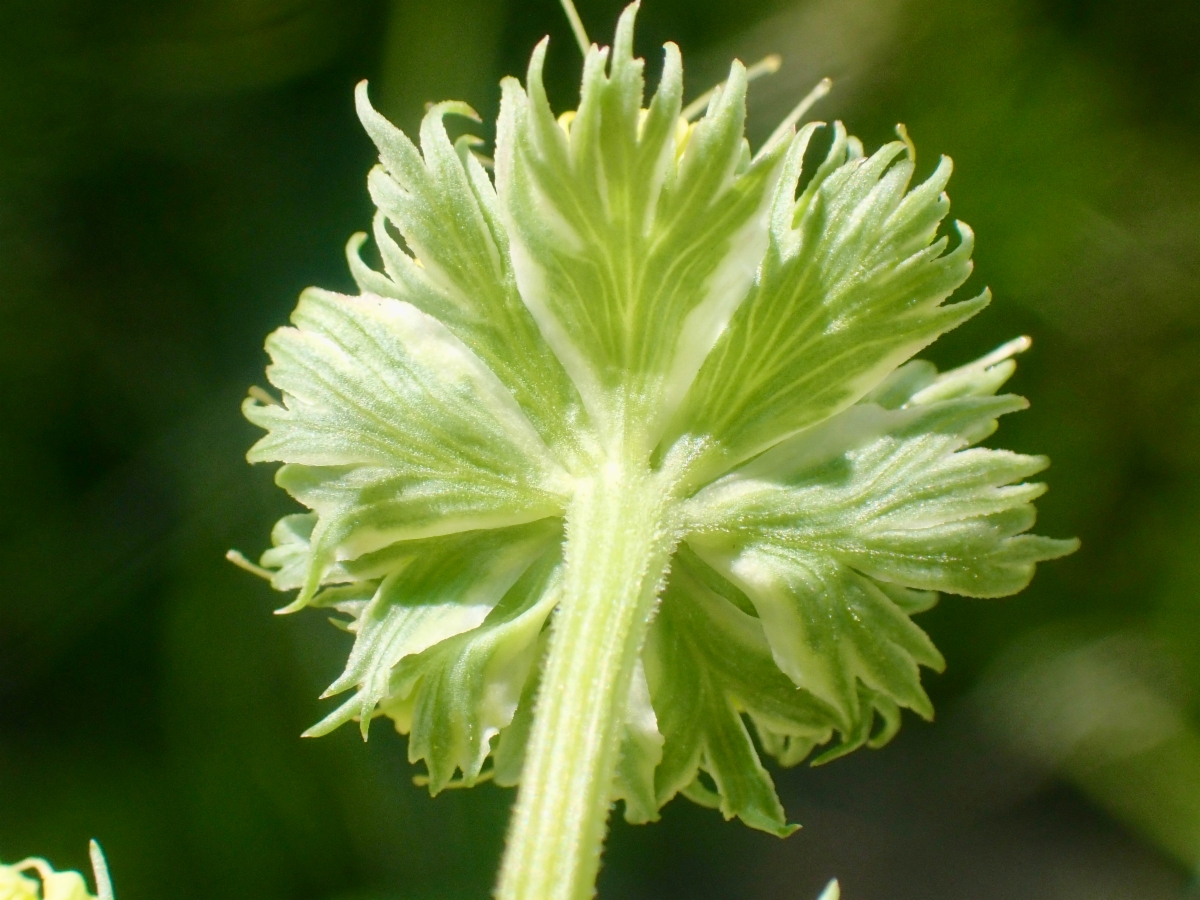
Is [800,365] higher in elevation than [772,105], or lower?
lower

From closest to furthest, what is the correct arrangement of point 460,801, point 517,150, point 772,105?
point 517,150 < point 460,801 < point 772,105

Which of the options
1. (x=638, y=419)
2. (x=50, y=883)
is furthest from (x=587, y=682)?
(x=50, y=883)

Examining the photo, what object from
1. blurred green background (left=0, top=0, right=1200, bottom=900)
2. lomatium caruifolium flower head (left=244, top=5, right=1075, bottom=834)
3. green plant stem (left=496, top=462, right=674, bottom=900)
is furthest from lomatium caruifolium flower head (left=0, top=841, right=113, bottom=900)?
blurred green background (left=0, top=0, right=1200, bottom=900)

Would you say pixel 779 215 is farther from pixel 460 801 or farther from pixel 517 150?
pixel 460 801

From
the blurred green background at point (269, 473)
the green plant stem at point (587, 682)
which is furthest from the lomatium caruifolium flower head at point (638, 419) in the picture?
the blurred green background at point (269, 473)

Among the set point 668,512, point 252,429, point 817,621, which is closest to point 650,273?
point 668,512

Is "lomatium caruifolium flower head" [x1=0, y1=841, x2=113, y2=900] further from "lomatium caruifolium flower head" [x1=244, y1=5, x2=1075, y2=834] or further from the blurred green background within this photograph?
the blurred green background

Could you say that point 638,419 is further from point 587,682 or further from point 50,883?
point 50,883
